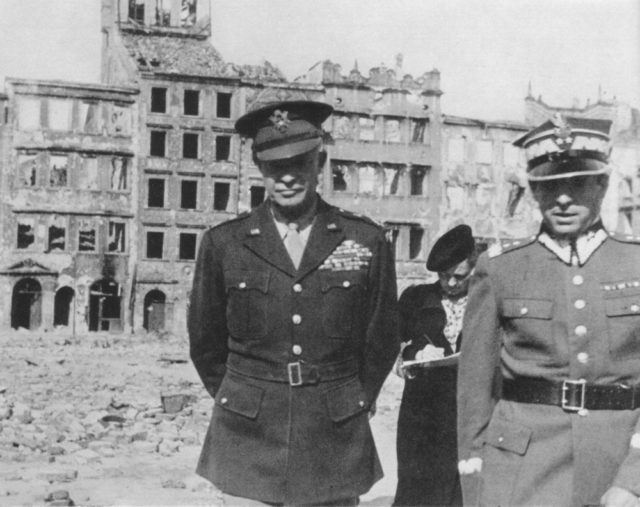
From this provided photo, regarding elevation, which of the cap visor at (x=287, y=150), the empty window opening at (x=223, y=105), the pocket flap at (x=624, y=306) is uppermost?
the empty window opening at (x=223, y=105)

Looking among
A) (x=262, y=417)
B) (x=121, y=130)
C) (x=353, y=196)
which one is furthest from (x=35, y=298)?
(x=262, y=417)

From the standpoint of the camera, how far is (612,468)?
13.0 feet

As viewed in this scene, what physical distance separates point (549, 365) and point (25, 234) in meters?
43.3

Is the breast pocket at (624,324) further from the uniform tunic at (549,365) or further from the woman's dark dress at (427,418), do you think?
the woman's dark dress at (427,418)

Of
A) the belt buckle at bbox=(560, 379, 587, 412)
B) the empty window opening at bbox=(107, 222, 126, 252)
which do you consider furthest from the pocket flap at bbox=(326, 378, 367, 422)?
the empty window opening at bbox=(107, 222, 126, 252)

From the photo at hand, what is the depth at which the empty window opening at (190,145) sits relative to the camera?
47.2m

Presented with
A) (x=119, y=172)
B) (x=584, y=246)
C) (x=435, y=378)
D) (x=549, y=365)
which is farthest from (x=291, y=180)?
(x=119, y=172)

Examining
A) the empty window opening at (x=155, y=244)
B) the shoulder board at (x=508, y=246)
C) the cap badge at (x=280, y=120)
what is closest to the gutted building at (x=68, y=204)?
the empty window opening at (x=155, y=244)

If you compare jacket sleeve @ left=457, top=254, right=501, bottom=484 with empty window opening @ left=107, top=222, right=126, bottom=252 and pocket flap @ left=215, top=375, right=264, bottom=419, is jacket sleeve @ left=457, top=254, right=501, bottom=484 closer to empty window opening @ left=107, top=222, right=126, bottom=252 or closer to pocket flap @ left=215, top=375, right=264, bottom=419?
pocket flap @ left=215, top=375, right=264, bottom=419

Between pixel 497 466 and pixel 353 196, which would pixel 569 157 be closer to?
pixel 497 466

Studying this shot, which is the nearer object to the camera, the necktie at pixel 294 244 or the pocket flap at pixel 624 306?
the pocket flap at pixel 624 306

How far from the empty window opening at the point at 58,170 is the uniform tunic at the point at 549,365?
1711 inches

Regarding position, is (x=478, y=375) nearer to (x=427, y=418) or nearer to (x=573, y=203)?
(x=573, y=203)

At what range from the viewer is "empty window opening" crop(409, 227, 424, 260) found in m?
50.3
